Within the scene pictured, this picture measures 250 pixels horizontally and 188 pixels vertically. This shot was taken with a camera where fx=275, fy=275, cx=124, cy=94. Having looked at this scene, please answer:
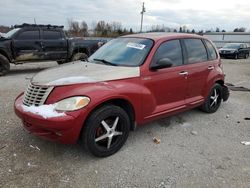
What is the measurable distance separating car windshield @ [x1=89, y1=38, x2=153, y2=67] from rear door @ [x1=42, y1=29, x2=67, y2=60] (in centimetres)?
698

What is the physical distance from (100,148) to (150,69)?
4.90 ft

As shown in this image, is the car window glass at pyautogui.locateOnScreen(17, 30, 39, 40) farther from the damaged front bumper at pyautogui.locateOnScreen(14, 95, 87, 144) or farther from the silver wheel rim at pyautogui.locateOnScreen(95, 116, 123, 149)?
the silver wheel rim at pyautogui.locateOnScreen(95, 116, 123, 149)

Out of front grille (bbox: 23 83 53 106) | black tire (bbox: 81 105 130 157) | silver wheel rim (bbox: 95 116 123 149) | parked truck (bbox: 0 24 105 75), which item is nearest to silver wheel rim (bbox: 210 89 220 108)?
black tire (bbox: 81 105 130 157)

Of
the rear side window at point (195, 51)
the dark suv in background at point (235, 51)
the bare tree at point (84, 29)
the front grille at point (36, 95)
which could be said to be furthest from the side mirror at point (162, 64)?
the bare tree at point (84, 29)

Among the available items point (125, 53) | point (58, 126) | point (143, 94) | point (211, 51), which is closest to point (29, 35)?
point (125, 53)

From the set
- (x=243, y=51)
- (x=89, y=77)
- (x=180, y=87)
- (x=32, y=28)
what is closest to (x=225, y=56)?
(x=243, y=51)

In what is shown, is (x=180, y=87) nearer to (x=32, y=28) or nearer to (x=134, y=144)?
(x=134, y=144)

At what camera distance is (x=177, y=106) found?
5008mm

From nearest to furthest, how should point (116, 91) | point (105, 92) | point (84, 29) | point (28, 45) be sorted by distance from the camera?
point (105, 92), point (116, 91), point (28, 45), point (84, 29)

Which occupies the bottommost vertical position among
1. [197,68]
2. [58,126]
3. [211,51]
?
[58,126]

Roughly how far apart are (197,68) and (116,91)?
84.7 inches

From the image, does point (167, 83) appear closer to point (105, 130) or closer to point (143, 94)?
point (143, 94)

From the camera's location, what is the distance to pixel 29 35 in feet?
36.3

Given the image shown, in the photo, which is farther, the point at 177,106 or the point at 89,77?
the point at 177,106
